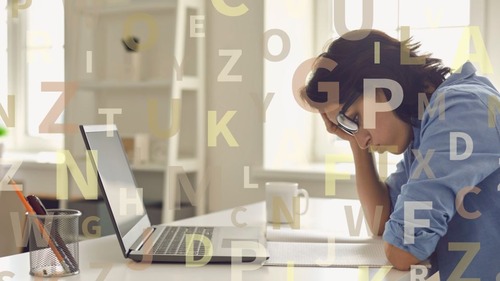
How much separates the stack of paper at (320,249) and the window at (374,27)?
4.29 feet

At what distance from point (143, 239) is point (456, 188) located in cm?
66

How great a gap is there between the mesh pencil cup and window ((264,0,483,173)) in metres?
1.79

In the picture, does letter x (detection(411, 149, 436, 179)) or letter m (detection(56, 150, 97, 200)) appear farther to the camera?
letter m (detection(56, 150, 97, 200))

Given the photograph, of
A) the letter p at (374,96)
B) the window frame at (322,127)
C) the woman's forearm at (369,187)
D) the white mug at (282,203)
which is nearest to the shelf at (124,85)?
the window frame at (322,127)

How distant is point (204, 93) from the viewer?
318 cm

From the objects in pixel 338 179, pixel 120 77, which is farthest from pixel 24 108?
pixel 338 179

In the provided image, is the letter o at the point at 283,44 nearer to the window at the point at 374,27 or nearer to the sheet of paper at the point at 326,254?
the window at the point at 374,27

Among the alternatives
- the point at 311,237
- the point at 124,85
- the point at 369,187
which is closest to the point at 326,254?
the point at 311,237

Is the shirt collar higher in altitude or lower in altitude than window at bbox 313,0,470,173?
lower

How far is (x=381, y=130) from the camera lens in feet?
4.56

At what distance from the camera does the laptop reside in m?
1.25

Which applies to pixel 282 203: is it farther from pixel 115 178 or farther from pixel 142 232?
pixel 115 178

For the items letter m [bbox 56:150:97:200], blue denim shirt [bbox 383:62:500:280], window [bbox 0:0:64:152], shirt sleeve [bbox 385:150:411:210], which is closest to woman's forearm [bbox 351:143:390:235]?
shirt sleeve [bbox 385:150:411:210]

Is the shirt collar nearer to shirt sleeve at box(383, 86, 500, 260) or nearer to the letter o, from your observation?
shirt sleeve at box(383, 86, 500, 260)
